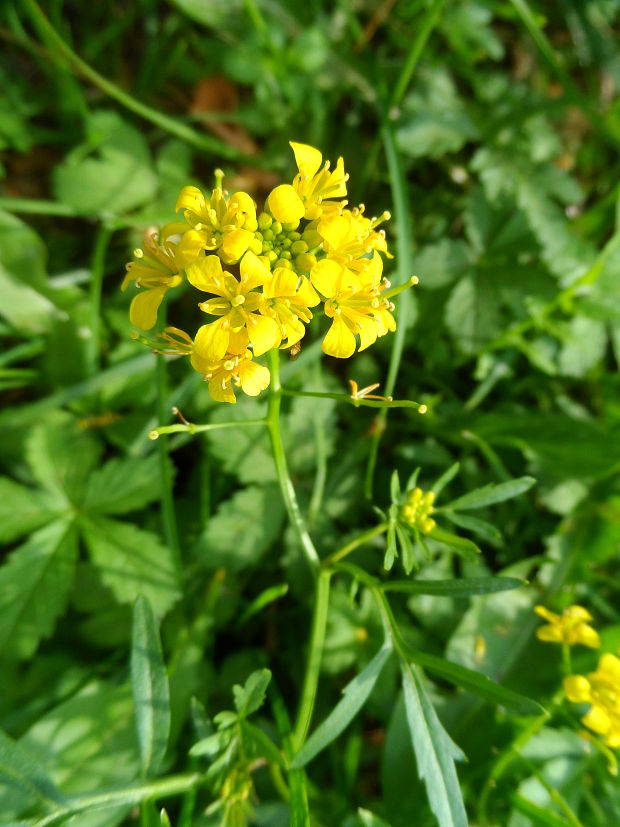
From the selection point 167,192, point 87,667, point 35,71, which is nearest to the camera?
point 87,667

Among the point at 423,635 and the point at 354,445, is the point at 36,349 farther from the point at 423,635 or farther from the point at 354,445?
the point at 423,635

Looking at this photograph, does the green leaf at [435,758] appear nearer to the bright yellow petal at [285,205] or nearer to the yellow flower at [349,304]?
the yellow flower at [349,304]

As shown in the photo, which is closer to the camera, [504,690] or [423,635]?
[504,690]

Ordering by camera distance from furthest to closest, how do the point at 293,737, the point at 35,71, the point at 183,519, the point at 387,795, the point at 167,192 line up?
the point at 35,71 < the point at 167,192 < the point at 183,519 < the point at 387,795 < the point at 293,737

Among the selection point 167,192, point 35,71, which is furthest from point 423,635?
point 35,71

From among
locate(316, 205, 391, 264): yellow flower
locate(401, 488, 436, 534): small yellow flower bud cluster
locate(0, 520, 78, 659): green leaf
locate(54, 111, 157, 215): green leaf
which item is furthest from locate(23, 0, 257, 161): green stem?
locate(401, 488, 436, 534): small yellow flower bud cluster

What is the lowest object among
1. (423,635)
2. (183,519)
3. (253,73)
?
(423,635)
